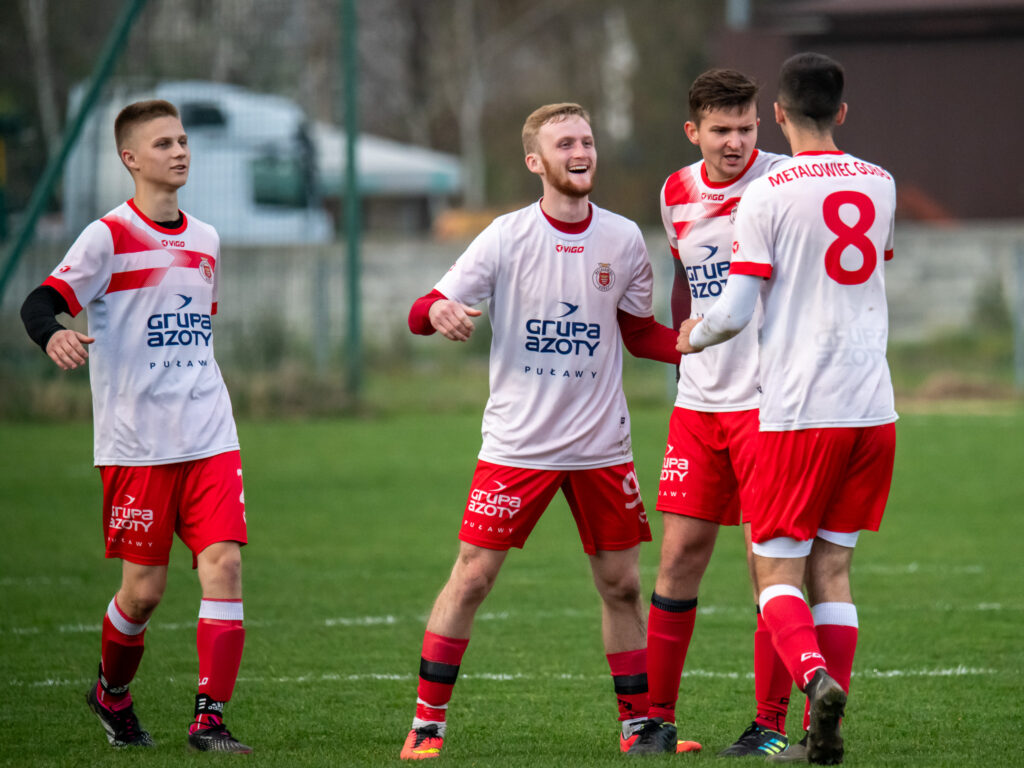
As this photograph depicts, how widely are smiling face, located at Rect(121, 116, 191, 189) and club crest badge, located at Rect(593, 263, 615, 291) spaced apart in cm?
161

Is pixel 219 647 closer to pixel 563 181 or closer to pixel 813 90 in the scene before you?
pixel 563 181

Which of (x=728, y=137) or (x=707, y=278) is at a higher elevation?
(x=728, y=137)

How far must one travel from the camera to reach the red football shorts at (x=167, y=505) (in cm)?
555

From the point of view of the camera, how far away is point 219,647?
542 cm

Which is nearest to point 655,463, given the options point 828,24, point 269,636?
point 269,636

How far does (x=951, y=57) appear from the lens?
3056 cm

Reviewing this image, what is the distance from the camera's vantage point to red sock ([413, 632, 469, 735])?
17.3 ft

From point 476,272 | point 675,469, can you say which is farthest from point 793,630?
point 476,272

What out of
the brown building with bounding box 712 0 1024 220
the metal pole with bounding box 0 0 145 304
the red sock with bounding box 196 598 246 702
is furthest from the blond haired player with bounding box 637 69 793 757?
the brown building with bounding box 712 0 1024 220

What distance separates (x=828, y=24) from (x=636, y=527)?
87.1 ft

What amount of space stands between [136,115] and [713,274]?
2293mm

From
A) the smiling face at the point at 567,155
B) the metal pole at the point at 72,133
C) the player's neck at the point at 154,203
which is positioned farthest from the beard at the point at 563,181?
the metal pole at the point at 72,133

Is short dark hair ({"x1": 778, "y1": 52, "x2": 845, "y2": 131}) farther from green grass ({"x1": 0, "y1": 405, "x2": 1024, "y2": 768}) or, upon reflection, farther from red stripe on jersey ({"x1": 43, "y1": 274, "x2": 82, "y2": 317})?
red stripe on jersey ({"x1": 43, "y1": 274, "x2": 82, "y2": 317})

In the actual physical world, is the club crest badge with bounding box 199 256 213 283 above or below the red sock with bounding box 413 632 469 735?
above
